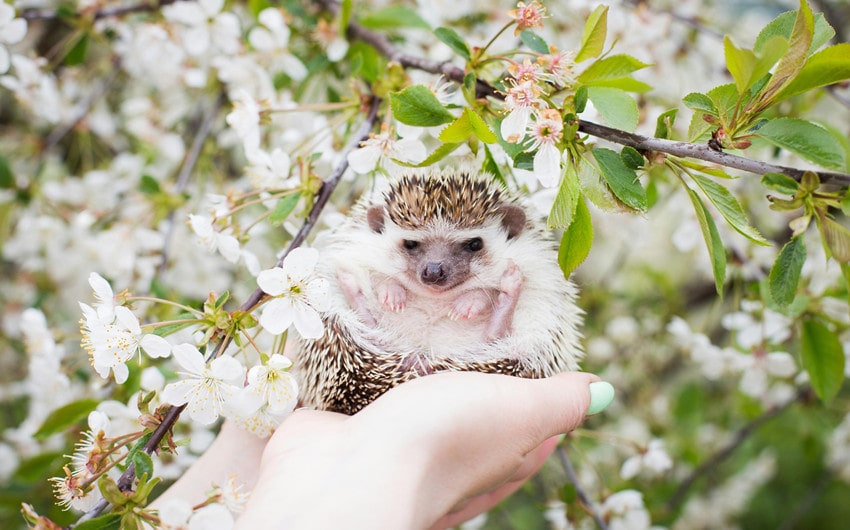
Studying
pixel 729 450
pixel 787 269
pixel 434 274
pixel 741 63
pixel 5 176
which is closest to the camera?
pixel 741 63

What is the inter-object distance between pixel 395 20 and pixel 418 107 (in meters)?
0.96

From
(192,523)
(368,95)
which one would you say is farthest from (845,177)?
(192,523)

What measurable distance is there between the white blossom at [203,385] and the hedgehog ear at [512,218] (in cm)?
96

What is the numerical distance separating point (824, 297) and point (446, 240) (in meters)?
1.30

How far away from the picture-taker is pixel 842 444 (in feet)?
13.2

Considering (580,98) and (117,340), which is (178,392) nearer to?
(117,340)

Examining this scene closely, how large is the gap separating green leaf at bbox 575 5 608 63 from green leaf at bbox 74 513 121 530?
149 cm

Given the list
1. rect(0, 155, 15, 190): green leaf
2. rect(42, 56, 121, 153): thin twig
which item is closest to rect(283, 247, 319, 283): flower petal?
rect(0, 155, 15, 190): green leaf

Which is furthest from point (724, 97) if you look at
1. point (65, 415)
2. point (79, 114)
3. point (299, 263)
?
point (79, 114)

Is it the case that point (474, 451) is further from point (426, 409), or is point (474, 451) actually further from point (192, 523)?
point (192, 523)

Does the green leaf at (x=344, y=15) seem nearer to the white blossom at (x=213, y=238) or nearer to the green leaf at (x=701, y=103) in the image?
the white blossom at (x=213, y=238)

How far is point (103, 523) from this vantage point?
1.49 metres

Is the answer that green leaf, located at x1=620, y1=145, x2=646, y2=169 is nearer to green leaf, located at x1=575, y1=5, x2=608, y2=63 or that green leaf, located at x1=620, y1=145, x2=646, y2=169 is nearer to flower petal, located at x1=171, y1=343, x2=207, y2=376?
green leaf, located at x1=575, y1=5, x2=608, y2=63

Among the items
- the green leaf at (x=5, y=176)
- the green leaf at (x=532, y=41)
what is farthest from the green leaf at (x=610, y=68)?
the green leaf at (x=5, y=176)
